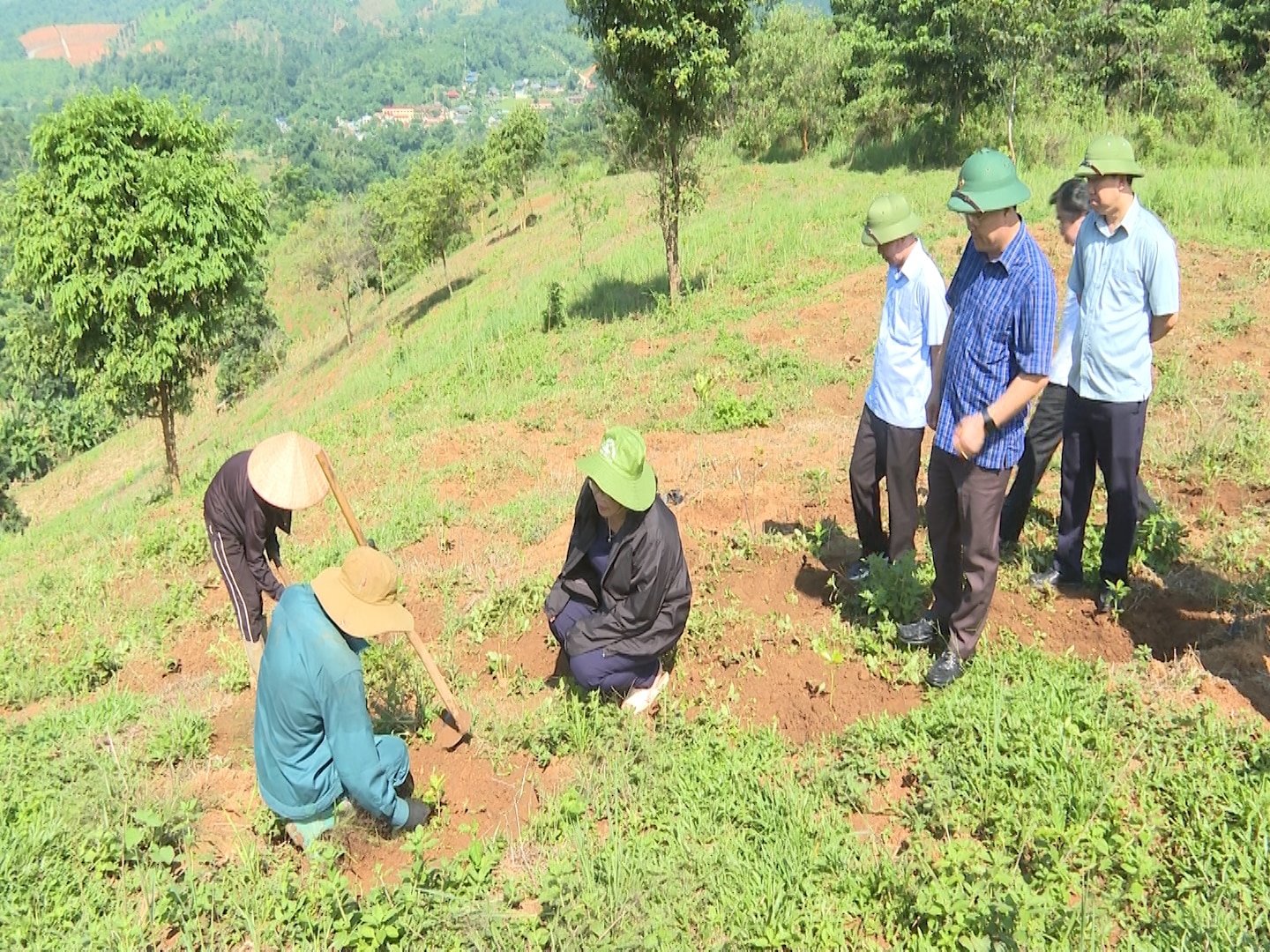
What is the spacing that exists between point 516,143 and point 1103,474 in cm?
3753

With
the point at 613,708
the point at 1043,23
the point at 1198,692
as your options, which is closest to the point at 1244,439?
the point at 1198,692

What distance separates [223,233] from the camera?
11.8 meters

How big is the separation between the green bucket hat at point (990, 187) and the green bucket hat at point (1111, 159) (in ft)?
2.32

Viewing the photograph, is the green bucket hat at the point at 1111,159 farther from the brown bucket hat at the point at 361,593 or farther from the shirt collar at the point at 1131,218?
the brown bucket hat at the point at 361,593

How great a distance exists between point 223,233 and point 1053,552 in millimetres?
11505

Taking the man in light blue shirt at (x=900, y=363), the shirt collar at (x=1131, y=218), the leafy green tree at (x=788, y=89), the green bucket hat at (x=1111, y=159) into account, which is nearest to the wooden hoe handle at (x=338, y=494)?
the man in light blue shirt at (x=900, y=363)

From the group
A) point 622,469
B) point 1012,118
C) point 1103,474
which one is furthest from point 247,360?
point 1103,474

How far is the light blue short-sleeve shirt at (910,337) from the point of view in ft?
13.0

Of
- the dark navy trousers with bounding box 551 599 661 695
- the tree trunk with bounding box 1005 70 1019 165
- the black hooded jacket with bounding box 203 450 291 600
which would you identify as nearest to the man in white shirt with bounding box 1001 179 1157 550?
the dark navy trousers with bounding box 551 599 661 695

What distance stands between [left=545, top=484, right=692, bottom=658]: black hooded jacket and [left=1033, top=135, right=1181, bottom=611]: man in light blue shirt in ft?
6.74

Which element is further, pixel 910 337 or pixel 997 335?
pixel 910 337

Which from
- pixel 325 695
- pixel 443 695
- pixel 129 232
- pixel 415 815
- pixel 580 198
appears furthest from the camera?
pixel 580 198

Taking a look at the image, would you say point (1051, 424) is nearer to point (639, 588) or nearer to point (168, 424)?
point (639, 588)

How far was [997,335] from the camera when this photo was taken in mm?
3357
